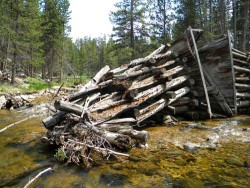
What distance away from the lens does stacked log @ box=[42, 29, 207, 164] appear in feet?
17.6

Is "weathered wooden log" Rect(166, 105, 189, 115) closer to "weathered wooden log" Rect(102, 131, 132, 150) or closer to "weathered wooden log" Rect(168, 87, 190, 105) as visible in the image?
"weathered wooden log" Rect(168, 87, 190, 105)

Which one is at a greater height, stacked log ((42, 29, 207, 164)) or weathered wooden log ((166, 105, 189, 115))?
stacked log ((42, 29, 207, 164))

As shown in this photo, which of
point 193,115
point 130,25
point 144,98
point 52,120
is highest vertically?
point 130,25

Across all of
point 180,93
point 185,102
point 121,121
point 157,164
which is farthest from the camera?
point 185,102

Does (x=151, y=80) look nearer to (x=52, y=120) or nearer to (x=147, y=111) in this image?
(x=147, y=111)

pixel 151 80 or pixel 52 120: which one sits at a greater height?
pixel 151 80

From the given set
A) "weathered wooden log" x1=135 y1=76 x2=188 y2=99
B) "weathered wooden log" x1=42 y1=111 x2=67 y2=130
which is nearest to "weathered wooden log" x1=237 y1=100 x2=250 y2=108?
"weathered wooden log" x1=135 y1=76 x2=188 y2=99

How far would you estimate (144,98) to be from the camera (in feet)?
24.7

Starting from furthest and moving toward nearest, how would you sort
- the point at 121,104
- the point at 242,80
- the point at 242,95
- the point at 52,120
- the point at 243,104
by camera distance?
the point at 242,80, the point at 243,104, the point at 242,95, the point at 121,104, the point at 52,120

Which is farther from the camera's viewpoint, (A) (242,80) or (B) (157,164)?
(A) (242,80)

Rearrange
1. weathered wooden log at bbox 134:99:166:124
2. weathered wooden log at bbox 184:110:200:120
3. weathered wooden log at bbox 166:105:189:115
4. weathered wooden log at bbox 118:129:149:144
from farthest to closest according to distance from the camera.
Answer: weathered wooden log at bbox 184:110:200:120 < weathered wooden log at bbox 166:105:189:115 < weathered wooden log at bbox 134:99:166:124 < weathered wooden log at bbox 118:129:149:144

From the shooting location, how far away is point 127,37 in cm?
2834

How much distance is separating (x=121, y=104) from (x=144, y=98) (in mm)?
898

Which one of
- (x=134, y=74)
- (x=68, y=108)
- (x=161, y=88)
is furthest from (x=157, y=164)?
(x=161, y=88)
